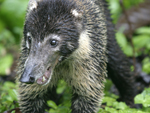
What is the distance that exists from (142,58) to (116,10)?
8.99 feet

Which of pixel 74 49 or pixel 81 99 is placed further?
pixel 81 99

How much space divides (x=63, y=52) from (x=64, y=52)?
0.7 inches

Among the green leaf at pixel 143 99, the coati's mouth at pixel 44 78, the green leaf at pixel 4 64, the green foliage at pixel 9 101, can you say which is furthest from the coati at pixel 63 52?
the green leaf at pixel 4 64

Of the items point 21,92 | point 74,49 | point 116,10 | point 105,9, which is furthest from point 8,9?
point 74,49

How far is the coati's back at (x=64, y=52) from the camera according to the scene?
3.77 m

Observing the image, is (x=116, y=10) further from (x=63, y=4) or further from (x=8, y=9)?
(x=63, y=4)

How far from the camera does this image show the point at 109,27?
5633 millimetres

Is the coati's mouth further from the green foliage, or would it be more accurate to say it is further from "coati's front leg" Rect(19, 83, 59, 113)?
the green foliage

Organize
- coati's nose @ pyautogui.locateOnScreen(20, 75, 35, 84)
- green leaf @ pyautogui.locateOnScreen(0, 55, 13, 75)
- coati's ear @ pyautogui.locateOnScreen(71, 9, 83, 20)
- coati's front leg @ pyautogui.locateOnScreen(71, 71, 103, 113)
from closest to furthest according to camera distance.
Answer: coati's nose @ pyautogui.locateOnScreen(20, 75, 35, 84), coati's ear @ pyautogui.locateOnScreen(71, 9, 83, 20), coati's front leg @ pyautogui.locateOnScreen(71, 71, 103, 113), green leaf @ pyautogui.locateOnScreen(0, 55, 13, 75)

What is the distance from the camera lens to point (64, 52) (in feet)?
13.0

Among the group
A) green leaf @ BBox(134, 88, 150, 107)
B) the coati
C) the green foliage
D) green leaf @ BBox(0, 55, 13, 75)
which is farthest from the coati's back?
green leaf @ BBox(0, 55, 13, 75)

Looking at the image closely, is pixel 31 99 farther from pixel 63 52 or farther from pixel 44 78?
pixel 63 52

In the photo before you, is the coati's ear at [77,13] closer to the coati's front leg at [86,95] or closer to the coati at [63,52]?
the coati at [63,52]

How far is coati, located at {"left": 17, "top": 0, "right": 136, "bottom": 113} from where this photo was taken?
3.77 metres
